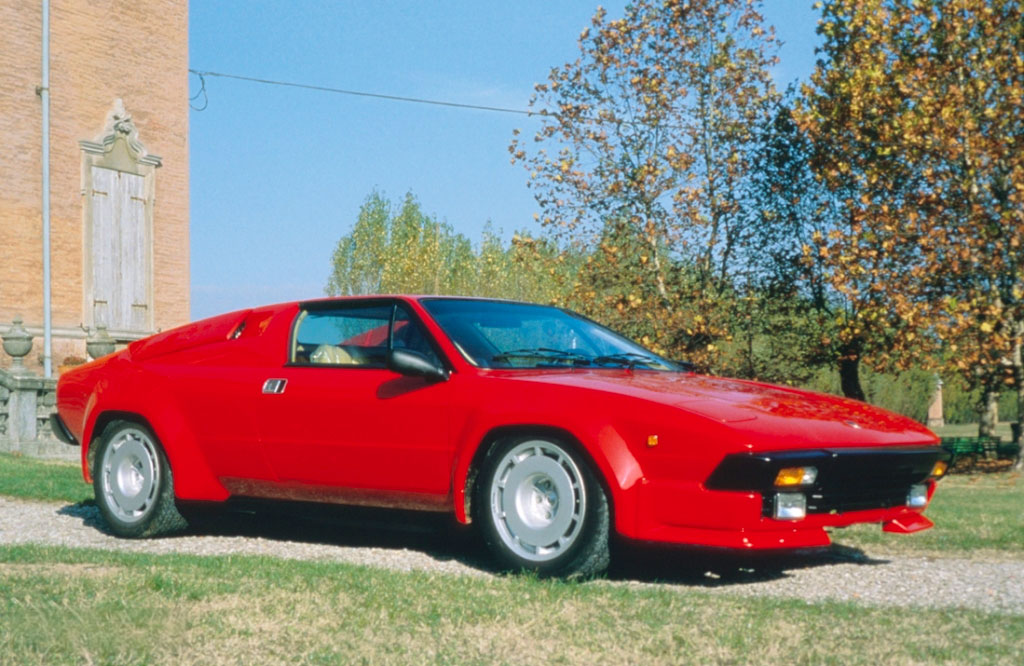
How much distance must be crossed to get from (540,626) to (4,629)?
2.01m

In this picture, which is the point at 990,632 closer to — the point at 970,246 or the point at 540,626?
the point at 540,626

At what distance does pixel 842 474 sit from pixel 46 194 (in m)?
18.2

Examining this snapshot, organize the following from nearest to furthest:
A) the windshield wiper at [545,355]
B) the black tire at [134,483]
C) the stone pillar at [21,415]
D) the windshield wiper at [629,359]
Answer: the windshield wiper at [545,355] < the windshield wiper at [629,359] < the black tire at [134,483] < the stone pillar at [21,415]

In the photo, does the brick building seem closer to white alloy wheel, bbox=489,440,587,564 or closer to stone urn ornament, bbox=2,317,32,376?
stone urn ornament, bbox=2,317,32,376

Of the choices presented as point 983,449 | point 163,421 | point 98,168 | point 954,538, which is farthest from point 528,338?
point 983,449

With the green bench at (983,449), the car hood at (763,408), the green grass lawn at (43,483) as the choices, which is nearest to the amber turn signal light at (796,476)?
the car hood at (763,408)

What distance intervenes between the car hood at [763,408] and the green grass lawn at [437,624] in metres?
0.82

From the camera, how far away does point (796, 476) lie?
5.77m

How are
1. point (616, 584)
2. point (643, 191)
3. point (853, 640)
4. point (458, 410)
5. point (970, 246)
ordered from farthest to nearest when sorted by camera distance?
point (643, 191), point (970, 246), point (458, 410), point (616, 584), point (853, 640)

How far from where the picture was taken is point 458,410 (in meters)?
6.56

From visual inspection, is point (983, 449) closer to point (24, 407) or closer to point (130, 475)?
point (24, 407)

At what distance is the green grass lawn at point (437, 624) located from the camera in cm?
440

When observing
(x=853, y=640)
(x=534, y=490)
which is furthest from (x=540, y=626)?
(x=534, y=490)

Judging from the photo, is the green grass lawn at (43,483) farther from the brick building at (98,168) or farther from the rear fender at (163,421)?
the brick building at (98,168)
